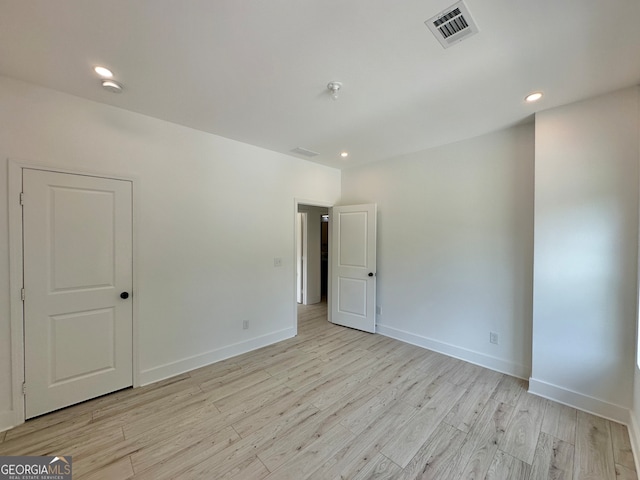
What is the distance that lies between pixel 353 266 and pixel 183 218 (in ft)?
8.65

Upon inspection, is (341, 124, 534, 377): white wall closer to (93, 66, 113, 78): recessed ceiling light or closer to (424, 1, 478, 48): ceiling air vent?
(424, 1, 478, 48): ceiling air vent

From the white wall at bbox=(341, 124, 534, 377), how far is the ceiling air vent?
73.3 inches

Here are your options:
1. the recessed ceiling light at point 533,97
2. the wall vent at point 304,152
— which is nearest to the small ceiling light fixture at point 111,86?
the wall vent at point 304,152

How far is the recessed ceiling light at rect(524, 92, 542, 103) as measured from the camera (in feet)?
7.13

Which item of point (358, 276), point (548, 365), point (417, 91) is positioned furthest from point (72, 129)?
point (548, 365)

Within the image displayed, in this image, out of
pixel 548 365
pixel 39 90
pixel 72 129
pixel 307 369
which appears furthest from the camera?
pixel 307 369

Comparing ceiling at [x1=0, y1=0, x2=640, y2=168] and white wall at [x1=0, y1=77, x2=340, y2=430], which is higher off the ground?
ceiling at [x1=0, y1=0, x2=640, y2=168]

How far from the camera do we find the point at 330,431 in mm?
2008

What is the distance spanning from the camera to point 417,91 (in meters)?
2.14

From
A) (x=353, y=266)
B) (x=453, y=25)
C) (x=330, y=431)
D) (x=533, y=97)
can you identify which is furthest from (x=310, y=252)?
(x=453, y=25)

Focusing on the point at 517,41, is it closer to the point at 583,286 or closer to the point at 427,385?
the point at 583,286

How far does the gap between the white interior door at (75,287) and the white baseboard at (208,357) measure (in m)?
0.19

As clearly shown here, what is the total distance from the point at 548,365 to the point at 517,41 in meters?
2.76
